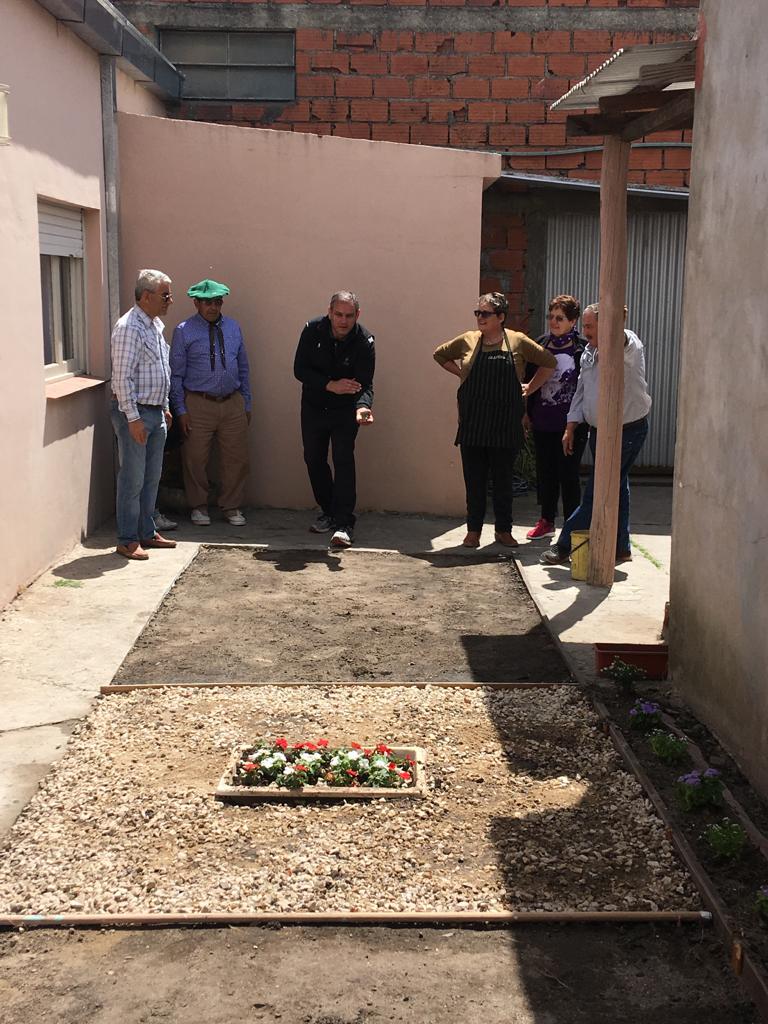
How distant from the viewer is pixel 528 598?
24.3ft

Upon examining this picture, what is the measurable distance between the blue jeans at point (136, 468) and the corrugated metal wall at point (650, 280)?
15.8ft

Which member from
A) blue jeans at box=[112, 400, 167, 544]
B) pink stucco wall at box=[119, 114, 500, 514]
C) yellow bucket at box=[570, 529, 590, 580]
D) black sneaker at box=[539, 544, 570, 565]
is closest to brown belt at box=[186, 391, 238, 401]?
pink stucco wall at box=[119, 114, 500, 514]

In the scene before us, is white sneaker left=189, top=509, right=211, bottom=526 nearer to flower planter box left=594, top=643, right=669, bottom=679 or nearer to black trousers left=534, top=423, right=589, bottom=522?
black trousers left=534, top=423, right=589, bottom=522

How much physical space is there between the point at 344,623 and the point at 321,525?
2.55 m

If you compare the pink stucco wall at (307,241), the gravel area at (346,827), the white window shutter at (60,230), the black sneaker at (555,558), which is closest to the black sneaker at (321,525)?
the pink stucco wall at (307,241)

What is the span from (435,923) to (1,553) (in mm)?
4106

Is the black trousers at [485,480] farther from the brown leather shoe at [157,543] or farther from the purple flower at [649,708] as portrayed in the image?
the purple flower at [649,708]

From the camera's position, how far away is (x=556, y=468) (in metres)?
8.75

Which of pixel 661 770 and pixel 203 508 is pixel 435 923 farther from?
pixel 203 508

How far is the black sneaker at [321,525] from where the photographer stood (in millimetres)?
9266

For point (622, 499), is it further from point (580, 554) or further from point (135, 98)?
point (135, 98)

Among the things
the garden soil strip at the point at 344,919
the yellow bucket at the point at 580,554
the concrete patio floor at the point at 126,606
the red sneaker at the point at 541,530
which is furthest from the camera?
the red sneaker at the point at 541,530

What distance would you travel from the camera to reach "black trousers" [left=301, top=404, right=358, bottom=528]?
352 inches

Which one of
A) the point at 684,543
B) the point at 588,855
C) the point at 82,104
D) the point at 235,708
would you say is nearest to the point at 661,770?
the point at 588,855
